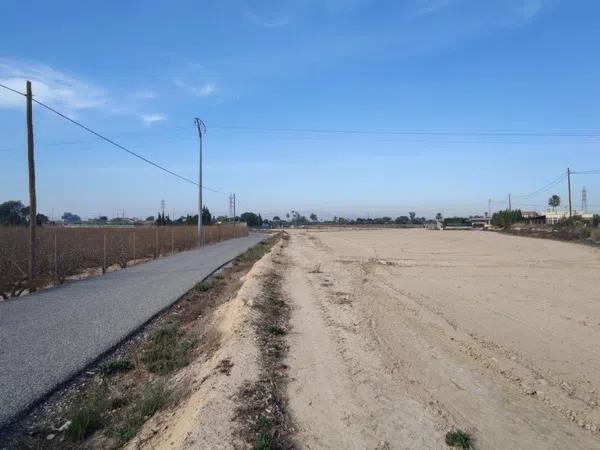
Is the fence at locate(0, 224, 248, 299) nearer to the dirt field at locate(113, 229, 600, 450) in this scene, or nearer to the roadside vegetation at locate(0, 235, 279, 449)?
the roadside vegetation at locate(0, 235, 279, 449)

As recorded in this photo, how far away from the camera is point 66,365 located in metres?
7.07

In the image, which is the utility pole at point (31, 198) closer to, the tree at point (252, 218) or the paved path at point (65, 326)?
the paved path at point (65, 326)

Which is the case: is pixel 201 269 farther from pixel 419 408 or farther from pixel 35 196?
pixel 419 408

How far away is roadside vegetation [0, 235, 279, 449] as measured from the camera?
504 centimetres

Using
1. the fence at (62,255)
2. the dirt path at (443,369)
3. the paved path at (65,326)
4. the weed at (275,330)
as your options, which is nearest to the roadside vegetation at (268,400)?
the weed at (275,330)

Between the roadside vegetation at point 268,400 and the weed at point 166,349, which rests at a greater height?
the roadside vegetation at point 268,400

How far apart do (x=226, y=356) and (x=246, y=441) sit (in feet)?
9.24

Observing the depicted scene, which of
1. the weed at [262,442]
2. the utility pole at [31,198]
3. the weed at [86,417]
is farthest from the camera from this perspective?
the utility pole at [31,198]

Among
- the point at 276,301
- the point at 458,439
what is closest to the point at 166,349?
the point at 276,301

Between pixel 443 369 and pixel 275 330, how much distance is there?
3.29 meters

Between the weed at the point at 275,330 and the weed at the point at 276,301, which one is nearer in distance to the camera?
the weed at the point at 275,330

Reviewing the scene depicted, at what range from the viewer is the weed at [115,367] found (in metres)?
7.13

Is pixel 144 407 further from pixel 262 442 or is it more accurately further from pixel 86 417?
pixel 262 442

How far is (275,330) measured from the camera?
9.35 meters
